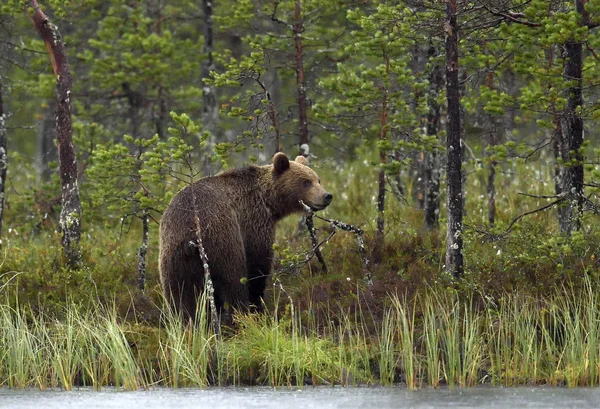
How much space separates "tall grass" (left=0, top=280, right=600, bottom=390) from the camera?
367 inches

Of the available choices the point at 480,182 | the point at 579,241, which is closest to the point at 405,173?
the point at 480,182

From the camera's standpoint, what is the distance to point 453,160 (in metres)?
10.9

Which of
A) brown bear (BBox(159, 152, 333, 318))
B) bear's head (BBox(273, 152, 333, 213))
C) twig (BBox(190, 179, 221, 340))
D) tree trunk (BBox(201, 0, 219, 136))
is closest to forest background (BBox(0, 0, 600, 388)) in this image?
brown bear (BBox(159, 152, 333, 318))

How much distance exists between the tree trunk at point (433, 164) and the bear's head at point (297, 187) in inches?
98.0

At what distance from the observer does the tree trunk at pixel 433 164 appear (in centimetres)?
1402

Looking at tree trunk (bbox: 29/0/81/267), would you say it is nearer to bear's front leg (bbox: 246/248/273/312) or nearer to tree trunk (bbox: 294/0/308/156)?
bear's front leg (bbox: 246/248/273/312)

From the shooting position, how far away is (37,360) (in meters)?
10.1

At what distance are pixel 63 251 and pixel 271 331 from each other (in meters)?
4.19

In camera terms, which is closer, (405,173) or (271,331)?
(271,331)

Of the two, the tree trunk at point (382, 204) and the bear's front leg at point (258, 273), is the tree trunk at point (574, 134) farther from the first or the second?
the bear's front leg at point (258, 273)

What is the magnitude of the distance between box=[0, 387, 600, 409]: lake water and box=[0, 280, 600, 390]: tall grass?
0.15 meters

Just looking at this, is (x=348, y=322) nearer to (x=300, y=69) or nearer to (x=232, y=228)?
(x=232, y=228)

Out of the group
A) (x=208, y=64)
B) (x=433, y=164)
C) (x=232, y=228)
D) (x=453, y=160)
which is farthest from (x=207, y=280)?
(x=208, y=64)

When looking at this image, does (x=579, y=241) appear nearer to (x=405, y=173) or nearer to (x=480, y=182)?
(x=480, y=182)
